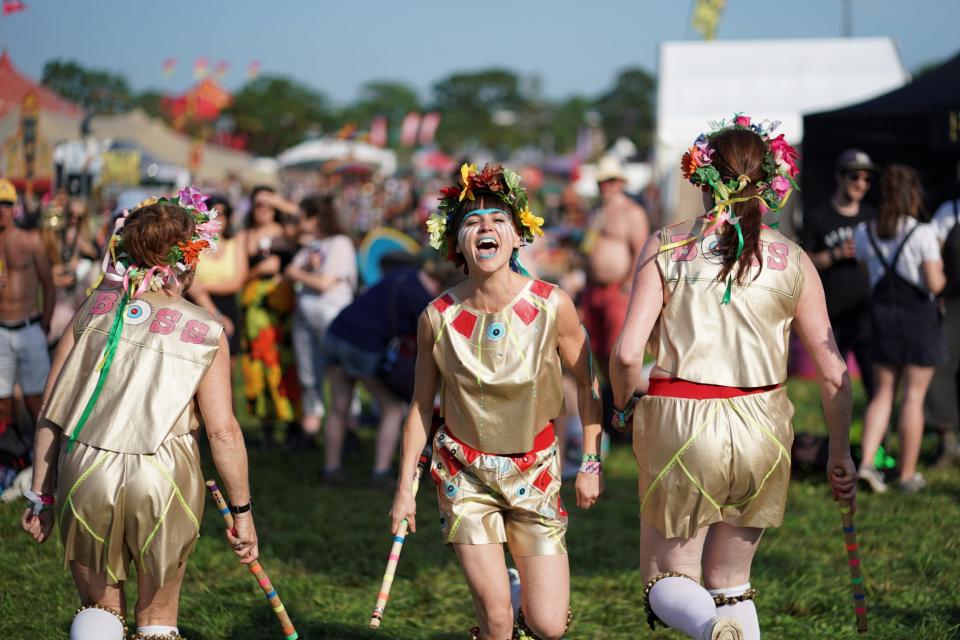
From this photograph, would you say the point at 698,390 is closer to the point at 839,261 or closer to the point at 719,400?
the point at 719,400

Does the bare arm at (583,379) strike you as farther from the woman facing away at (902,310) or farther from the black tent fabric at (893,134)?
the black tent fabric at (893,134)

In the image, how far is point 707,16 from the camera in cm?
2475

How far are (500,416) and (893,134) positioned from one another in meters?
5.79

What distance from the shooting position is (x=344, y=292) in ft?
25.0

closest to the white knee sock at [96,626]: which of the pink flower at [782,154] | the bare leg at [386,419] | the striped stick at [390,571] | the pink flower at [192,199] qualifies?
the striped stick at [390,571]

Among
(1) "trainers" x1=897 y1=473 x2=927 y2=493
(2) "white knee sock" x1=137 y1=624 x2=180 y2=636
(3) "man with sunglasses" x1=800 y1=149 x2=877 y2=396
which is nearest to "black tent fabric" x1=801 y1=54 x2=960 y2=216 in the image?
(3) "man with sunglasses" x1=800 y1=149 x2=877 y2=396

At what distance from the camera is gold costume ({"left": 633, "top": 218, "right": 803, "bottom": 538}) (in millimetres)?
3223

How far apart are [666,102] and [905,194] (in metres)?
8.05

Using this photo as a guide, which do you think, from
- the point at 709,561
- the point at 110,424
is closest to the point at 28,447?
the point at 110,424

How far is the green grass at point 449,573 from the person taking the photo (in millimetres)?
4477

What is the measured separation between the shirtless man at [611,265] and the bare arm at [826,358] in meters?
4.24

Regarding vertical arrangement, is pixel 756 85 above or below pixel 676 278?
above

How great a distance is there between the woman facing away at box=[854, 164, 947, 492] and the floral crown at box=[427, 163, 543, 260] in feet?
11.5

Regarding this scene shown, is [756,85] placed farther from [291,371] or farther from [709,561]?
[709,561]
